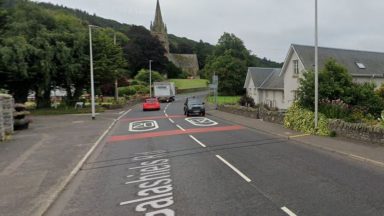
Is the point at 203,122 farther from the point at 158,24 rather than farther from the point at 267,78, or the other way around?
the point at 158,24

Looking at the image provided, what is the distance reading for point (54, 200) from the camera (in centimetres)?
876

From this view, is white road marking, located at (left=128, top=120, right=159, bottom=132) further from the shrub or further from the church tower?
the church tower

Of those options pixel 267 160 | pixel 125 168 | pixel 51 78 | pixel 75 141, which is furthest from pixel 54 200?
pixel 51 78

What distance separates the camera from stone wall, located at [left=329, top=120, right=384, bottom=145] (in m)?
15.4

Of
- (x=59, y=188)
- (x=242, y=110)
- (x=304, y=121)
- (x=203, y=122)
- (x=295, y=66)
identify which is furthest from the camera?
(x=295, y=66)

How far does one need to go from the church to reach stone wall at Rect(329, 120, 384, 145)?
12755 centimetres

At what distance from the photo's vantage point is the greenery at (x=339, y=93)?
70.4ft

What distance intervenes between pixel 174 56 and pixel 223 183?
151 m

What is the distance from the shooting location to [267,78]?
58.2 m

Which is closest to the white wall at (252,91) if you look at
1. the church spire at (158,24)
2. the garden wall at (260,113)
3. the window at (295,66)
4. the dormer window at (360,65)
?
the dormer window at (360,65)

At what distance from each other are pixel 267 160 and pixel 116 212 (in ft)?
21.4

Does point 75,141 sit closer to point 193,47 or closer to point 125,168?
point 125,168

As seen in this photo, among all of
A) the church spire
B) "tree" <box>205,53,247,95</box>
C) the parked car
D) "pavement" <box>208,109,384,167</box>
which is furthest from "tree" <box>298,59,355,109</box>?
the church spire

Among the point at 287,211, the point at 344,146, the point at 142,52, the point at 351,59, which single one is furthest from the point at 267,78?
the point at 142,52
